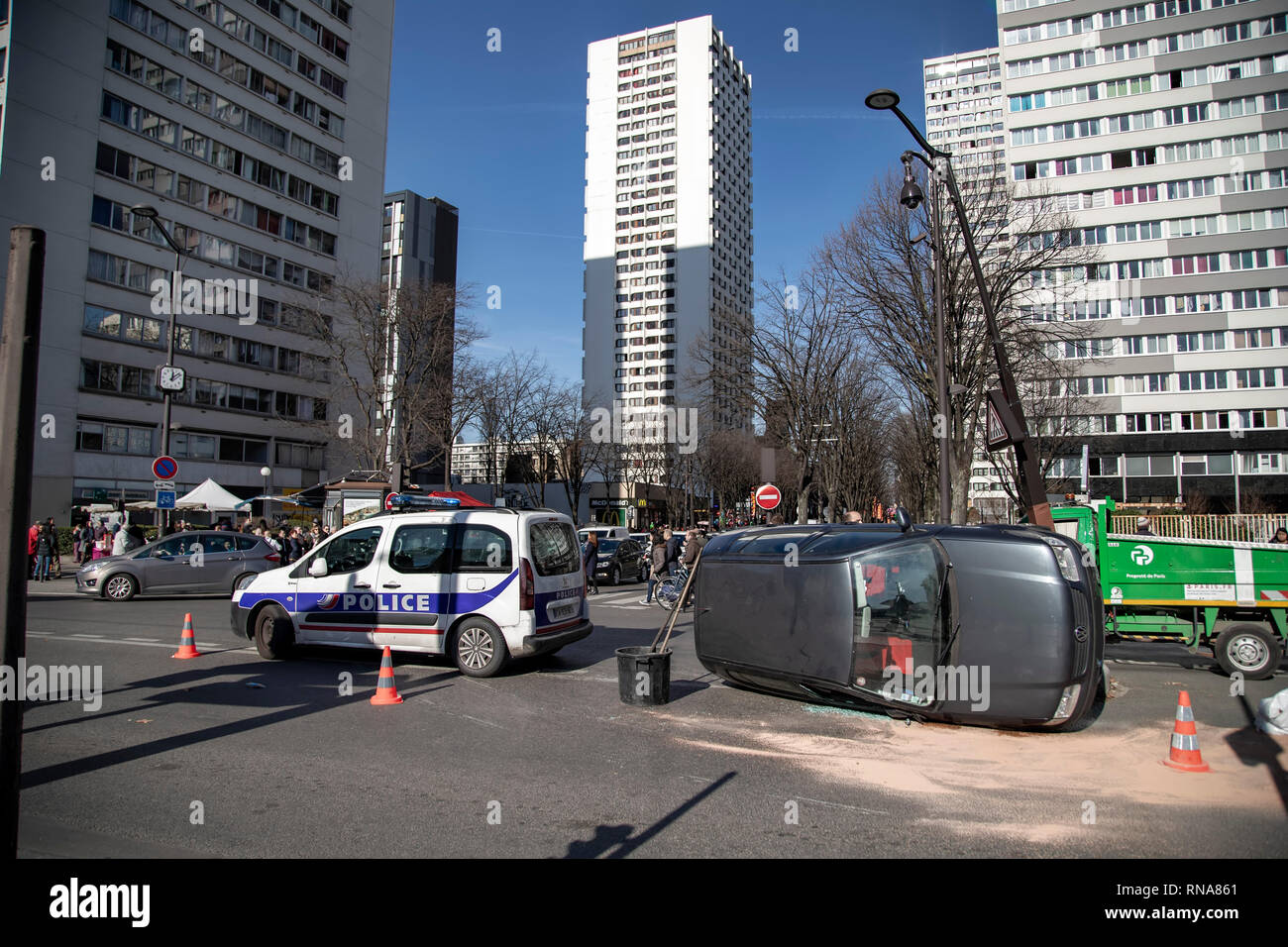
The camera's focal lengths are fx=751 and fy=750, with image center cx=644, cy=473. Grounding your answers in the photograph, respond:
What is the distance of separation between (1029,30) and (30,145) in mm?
64670

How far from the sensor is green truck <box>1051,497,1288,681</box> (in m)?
9.51

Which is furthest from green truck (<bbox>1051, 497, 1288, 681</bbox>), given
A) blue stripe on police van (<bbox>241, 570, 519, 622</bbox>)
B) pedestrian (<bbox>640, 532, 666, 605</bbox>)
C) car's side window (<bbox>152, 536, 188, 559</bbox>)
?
car's side window (<bbox>152, 536, 188, 559</bbox>)

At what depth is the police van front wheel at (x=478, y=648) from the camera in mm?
8984

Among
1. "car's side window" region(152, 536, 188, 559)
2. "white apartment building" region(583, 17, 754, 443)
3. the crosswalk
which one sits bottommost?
the crosswalk

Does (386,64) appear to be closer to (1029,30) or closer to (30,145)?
(30,145)

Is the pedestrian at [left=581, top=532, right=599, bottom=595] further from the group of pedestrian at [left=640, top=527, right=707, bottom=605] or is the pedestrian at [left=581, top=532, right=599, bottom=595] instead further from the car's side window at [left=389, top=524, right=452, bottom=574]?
the car's side window at [left=389, top=524, right=452, bottom=574]

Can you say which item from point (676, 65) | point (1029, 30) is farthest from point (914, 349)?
point (676, 65)

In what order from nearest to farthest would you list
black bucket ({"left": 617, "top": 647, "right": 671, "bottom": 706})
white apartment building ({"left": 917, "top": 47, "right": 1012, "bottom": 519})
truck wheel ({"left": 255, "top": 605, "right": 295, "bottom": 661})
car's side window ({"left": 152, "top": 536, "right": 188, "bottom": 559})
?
black bucket ({"left": 617, "top": 647, "right": 671, "bottom": 706}), truck wheel ({"left": 255, "top": 605, "right": 295, "bottom": 661}), car's side window ({"left": 152, "top": 536, "right": 188, "bottom": 559}), white apartment building ({"left": 917, "top": 47, "right": 1012, "bottom": 519})

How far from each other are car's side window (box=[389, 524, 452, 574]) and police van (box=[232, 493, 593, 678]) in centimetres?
1

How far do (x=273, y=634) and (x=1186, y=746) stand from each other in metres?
9.97

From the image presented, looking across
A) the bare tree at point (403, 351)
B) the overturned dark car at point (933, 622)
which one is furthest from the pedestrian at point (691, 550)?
the bare tree at point (403, 351)

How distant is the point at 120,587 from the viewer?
16969 mm

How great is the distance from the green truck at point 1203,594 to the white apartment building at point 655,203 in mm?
86149

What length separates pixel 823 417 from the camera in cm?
2638
